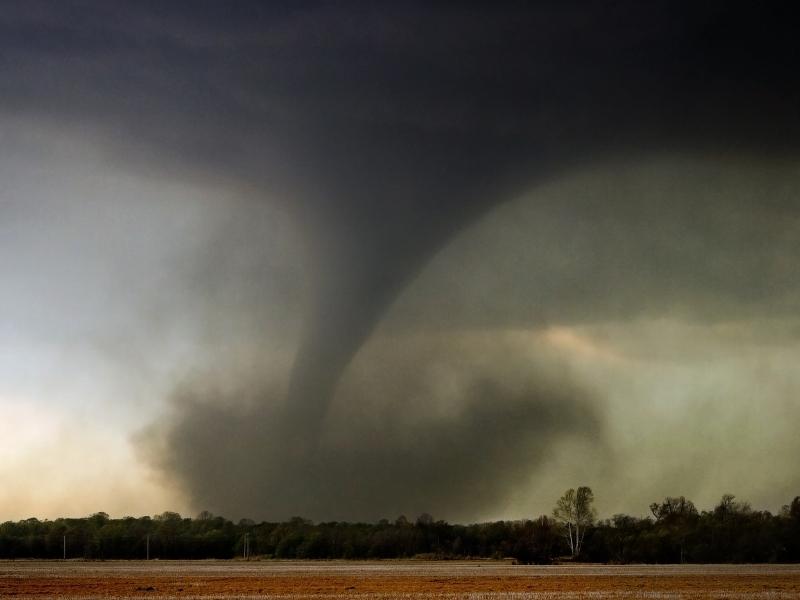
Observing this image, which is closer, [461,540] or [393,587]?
[393,587]

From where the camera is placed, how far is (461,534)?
591ft

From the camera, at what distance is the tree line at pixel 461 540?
15025 centimetres

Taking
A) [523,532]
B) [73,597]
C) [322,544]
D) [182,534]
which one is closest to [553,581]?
[73,597]

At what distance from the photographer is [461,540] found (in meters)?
176

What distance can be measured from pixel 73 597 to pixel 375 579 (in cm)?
2983

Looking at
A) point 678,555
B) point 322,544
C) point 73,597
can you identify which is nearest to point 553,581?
point 73,597

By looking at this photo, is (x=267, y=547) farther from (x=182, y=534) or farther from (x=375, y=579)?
(x=375, y=579)

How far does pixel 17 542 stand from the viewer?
6644 inches

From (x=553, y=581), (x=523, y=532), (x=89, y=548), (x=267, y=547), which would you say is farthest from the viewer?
(x=267, y=547)

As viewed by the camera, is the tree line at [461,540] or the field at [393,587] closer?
the field at [393,587]

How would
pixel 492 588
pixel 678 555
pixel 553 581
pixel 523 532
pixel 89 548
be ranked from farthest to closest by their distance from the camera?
pixel 89 548, pixel 678 555, pixel 523 532, pixel 553 581, pixel 492 588

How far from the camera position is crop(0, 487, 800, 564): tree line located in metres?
150

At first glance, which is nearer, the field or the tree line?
the field

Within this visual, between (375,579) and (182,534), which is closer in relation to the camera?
(375,579)
